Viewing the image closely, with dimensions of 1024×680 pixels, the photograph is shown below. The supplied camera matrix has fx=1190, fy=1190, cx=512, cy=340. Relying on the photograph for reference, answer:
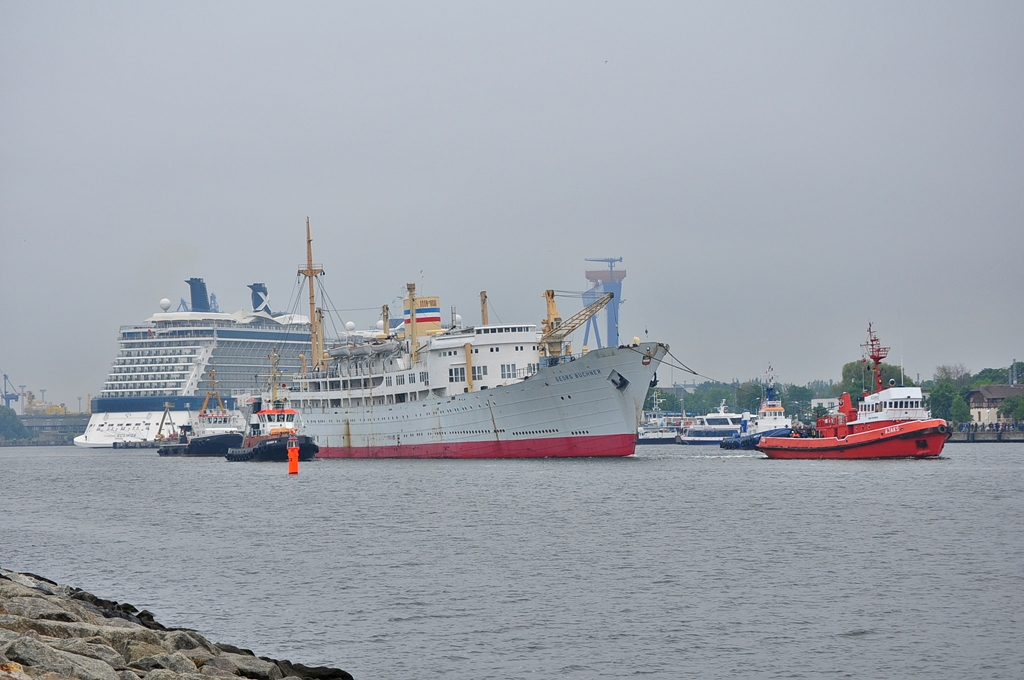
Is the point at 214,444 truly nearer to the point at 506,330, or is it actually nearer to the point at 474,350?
the point at 474,350

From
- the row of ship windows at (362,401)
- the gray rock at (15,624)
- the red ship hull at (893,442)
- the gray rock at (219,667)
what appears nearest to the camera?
the gray rock at (219,667)

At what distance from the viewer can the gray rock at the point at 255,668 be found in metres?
14.3

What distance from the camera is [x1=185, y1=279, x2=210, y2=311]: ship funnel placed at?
5782 inches

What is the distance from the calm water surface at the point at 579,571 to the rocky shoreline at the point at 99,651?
2337 millimetres

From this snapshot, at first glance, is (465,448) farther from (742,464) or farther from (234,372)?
(234,372)

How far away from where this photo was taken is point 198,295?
147m

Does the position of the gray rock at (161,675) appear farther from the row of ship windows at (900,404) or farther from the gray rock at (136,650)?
the row of ship windows at (900,404)

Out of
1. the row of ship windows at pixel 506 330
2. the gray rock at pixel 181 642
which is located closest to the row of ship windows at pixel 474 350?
the row of ship windows at pixel 506 330

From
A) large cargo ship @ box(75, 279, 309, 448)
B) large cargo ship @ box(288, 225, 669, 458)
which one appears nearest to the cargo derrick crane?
large cargo ship @ box(288, 225, 669, 458)

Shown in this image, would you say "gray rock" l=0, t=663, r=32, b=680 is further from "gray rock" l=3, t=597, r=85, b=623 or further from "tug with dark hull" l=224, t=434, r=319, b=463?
"tug with dark hull" l=224, t=434, r=319, b=463

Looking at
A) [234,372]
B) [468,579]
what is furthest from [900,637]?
[234,372]

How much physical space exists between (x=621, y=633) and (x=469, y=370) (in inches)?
1792

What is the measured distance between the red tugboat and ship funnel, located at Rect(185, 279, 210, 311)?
103 m

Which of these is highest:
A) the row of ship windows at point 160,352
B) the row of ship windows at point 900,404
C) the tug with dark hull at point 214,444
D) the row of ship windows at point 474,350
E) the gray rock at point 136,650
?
the row of ship windows at point 160,352
